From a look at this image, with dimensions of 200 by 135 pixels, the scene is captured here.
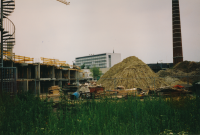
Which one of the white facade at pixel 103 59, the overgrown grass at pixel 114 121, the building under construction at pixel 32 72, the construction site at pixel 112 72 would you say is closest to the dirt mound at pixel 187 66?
the construction site at pixel 112 72

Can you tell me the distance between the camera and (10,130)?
230 inches

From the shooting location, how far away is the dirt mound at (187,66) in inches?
1524

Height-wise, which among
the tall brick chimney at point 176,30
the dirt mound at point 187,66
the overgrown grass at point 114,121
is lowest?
the overgrown grass at point 114,121

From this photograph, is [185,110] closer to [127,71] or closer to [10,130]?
[10,130]

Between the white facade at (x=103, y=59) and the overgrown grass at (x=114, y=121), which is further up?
the white facade at (x=103, y=59)

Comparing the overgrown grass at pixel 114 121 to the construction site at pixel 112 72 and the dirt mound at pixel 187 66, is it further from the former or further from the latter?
the dirt mound at pixel 187 66

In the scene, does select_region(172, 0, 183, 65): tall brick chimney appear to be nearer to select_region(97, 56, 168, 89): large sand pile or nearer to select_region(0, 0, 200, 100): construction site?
select_region(0, 0, 200, 100): construction site

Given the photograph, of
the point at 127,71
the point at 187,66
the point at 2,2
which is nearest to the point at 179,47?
the point at 187,66

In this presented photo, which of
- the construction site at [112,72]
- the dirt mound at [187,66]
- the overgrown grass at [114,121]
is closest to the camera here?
the overgrown grass at [114,121]

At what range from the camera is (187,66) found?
130ft

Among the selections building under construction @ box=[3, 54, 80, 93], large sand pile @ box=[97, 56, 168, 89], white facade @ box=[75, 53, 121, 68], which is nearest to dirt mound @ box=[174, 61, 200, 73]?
large sand pile @ box=[97, 56, 168, 89]

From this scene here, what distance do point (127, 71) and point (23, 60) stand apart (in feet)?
63.4

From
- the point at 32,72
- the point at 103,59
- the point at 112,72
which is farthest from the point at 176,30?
the point at 103,59

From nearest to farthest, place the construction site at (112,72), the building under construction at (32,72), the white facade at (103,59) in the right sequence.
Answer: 1. the construction site at (112,72)
2. the building under construction at (32,72)
3. the white facade at (103,59)
